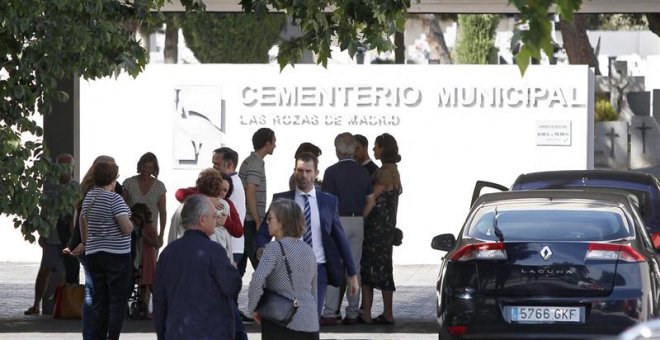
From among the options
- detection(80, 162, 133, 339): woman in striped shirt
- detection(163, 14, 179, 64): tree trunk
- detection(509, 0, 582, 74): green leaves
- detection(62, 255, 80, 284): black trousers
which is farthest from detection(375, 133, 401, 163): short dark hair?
detection(163, 14, 179, 64): tree trunk

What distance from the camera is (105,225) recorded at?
1188 centimetres

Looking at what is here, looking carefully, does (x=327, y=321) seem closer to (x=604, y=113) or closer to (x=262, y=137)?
(x=262, y=137)

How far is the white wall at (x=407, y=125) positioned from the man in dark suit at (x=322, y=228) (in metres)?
10.1

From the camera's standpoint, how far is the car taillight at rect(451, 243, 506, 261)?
34.9 feet

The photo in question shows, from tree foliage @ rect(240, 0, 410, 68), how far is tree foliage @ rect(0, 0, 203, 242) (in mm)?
1328

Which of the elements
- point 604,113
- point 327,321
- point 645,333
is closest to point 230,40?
point 604,113

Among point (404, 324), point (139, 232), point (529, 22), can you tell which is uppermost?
point (529, 22)

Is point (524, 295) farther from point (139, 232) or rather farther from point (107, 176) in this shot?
point (139, 232)

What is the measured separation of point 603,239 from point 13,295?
903cm

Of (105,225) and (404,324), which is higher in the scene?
(105,225)

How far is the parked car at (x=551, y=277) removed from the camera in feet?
34.1

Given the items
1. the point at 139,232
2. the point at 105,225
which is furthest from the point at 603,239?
the point at 139,232

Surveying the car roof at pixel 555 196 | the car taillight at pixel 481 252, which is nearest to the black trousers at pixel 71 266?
the car roof at pixel 555 196

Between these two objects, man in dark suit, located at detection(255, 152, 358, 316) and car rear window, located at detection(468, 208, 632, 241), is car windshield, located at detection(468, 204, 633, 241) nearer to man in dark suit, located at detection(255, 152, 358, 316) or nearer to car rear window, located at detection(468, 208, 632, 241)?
car rear window, located at detection(468, 208, 632, 241)
